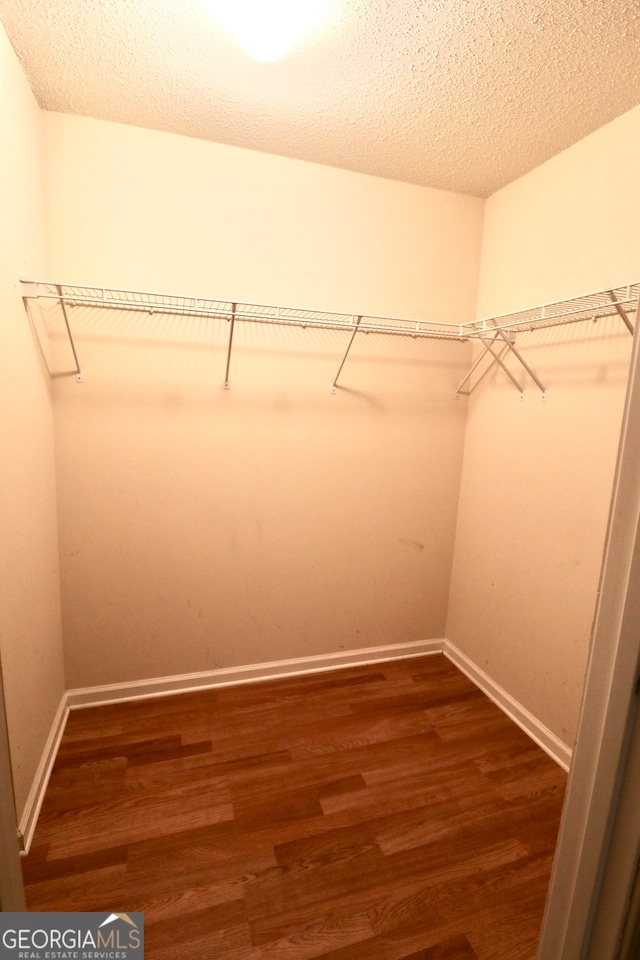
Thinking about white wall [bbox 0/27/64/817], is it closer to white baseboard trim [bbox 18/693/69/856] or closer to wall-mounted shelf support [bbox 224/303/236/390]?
white baseboard trim [bbox 18/693/69/856]

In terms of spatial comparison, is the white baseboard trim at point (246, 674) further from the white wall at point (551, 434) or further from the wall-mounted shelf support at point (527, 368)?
the wall-mounted shelf support at point (527, 368)

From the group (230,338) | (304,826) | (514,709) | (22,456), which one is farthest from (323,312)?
(514,709)

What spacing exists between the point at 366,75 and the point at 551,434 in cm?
147

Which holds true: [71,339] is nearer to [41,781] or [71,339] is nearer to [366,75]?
[366,75]

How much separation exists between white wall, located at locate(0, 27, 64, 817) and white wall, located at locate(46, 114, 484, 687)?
0.55 ft

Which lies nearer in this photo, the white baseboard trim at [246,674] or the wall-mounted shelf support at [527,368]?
the wall-mounted shelf support at [527,368]

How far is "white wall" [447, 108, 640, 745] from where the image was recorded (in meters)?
1.64

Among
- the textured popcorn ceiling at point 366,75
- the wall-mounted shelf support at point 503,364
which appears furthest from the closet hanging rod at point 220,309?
the textured popcorn ceiling at point 366,75

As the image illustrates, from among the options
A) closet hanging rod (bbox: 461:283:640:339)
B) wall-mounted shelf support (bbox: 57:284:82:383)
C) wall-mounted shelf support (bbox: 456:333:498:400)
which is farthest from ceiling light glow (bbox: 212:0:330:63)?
wall-mounted shelf support (bbox: 456:333:498:400)

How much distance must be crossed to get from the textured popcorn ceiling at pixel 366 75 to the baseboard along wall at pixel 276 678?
2.41 meters

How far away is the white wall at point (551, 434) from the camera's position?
5.38 ft

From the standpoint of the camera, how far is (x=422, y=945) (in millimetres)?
1221

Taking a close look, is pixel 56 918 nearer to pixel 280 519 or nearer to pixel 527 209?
pixel 280 519

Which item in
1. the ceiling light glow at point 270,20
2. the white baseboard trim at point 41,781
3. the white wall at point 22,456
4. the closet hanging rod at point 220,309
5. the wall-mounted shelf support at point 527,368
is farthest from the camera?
the wall-mounted shelf support at point 527,368
